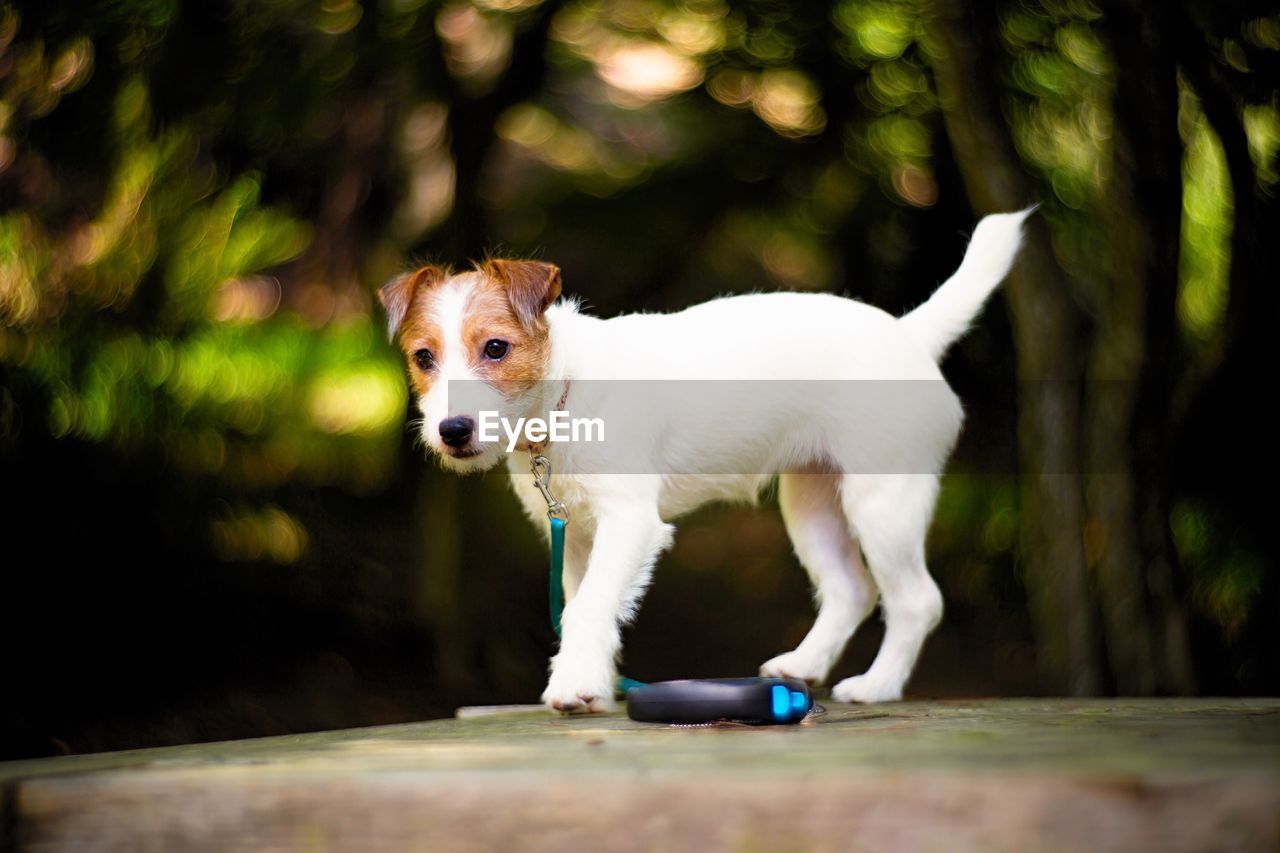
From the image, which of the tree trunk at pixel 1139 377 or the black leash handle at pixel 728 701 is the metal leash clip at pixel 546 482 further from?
the tree trunk at pixel 1139 377

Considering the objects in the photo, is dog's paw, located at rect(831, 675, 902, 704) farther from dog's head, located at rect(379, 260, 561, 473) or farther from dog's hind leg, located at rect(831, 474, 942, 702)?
dog's head, located at rect(379, 260, 561, 473)

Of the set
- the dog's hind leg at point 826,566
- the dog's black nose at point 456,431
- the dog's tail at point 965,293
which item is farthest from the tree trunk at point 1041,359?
the dog's black nose at point 456,431

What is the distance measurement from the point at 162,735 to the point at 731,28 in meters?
4.36

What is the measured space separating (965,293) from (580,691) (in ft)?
5.70

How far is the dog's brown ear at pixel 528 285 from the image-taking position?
3139mm

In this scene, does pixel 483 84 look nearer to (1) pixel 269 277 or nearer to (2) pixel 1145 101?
(1) pixel 269 277

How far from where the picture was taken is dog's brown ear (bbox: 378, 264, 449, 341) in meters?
3.29

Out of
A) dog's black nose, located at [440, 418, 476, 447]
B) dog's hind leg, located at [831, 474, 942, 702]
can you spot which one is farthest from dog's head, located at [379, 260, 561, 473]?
dog's hind leg, located at [831, 474, 942, 702]

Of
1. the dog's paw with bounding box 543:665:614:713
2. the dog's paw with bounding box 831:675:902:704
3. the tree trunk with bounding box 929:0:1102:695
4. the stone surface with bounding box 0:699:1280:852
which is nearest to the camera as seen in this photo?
the stone surface with bounding box 0:699:1280:852

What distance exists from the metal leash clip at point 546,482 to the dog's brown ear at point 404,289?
539 mm

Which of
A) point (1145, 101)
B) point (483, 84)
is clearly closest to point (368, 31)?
point (483, 84)

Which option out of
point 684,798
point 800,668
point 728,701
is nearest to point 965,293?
point 800,668

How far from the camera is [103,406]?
5.55 m

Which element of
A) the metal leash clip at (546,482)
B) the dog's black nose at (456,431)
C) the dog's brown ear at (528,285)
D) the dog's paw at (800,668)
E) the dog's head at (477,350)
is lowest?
the dog's paw at (800,668)
